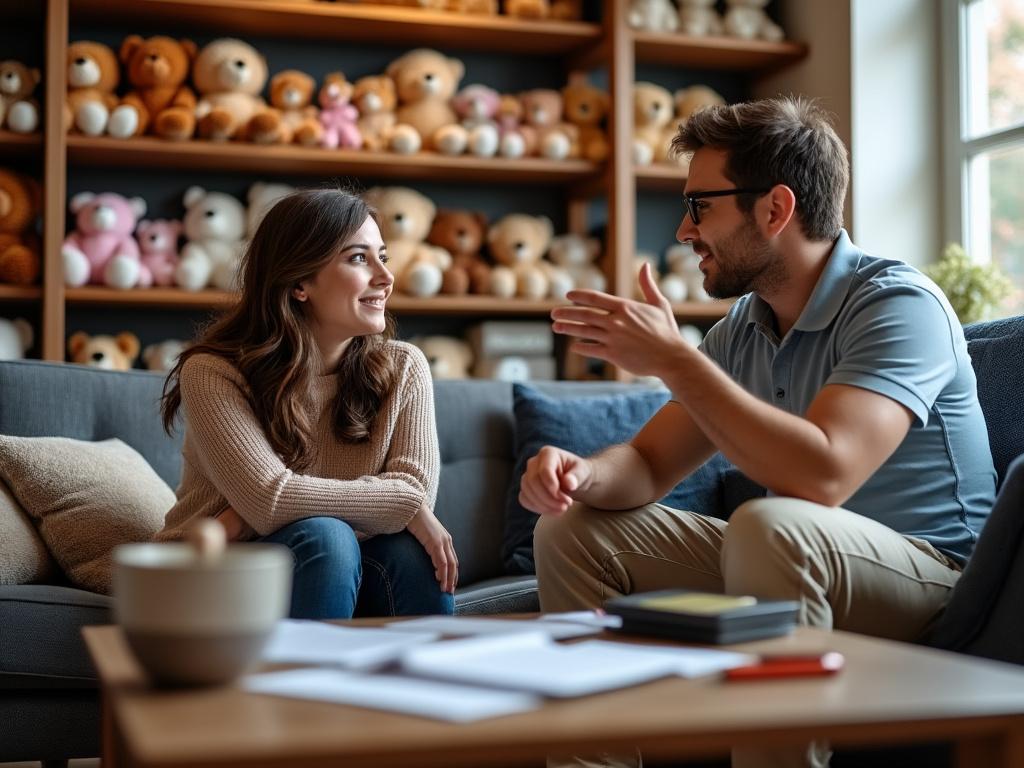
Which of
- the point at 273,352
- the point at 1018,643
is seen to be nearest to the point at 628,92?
the point at 273,352

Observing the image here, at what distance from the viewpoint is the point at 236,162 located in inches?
150

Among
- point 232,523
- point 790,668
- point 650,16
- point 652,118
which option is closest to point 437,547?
point 232,523

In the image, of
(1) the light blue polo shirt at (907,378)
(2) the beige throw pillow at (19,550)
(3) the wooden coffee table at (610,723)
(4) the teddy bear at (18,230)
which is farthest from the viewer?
(4) the teddy bear at (18,230)

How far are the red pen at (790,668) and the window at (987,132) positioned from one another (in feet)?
9.45

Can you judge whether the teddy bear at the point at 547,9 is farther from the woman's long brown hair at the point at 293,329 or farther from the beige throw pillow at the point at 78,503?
the beige throw pillow at the point at 78,503

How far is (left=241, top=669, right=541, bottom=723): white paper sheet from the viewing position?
2.77 ft

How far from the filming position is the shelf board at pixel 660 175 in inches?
157

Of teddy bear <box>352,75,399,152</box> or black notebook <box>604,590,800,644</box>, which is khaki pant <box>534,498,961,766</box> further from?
teddy bear <box>352,75,399,152</box>

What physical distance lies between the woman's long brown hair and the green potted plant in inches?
70.9

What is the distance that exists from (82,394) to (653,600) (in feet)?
5.37

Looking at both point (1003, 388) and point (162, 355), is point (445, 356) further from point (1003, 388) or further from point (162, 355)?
point (1003, 388)

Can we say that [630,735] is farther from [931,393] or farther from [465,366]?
[465,366]

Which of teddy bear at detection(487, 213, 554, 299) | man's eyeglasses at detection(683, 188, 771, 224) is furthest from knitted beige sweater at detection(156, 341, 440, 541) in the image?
teddy bear at detection(487, 213, 554, 299)

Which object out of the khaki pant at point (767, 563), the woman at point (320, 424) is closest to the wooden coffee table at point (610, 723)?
the khaki pant at point (767, 563)
